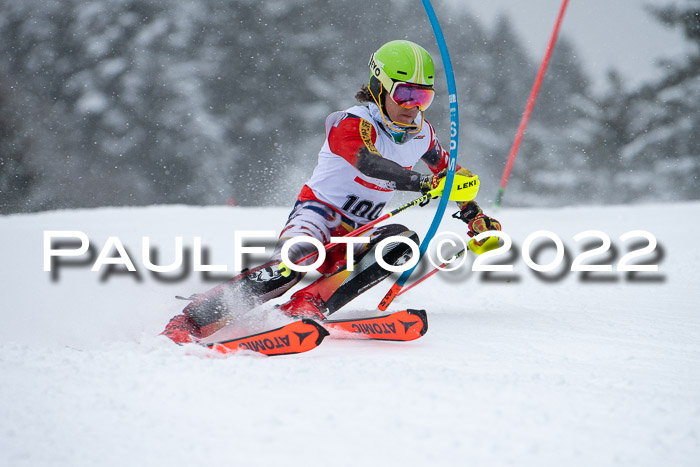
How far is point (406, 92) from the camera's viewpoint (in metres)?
3.45

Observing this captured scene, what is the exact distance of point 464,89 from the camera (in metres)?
23.4

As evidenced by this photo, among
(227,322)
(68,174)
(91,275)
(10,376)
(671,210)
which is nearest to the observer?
(10,376)

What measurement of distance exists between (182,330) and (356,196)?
3.87ft

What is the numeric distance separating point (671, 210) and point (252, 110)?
573 inches

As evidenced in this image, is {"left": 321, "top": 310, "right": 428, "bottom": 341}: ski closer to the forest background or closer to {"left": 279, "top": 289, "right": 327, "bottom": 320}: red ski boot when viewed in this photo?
{"left": 279, "top": 289, "right": 327, "bottom": 320}: red ski boot

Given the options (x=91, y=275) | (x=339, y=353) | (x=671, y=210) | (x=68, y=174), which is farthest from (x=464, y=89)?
(x=339, y=353)

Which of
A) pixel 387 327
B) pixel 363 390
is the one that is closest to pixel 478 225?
pixel 387 327

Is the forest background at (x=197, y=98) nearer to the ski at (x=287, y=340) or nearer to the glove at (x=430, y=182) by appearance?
the glove at (x=430, y=182)

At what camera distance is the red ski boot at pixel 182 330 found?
9.75 feet

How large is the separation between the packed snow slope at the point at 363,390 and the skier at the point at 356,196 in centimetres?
25

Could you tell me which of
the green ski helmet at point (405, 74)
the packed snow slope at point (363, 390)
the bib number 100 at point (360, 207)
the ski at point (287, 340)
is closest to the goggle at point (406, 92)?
the green ski helmet at point (405, 74)

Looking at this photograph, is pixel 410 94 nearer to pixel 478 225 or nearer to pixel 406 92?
pixel 406 92

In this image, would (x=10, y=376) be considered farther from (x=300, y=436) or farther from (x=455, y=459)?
(x=455, y=459)

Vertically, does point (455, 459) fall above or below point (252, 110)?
below
